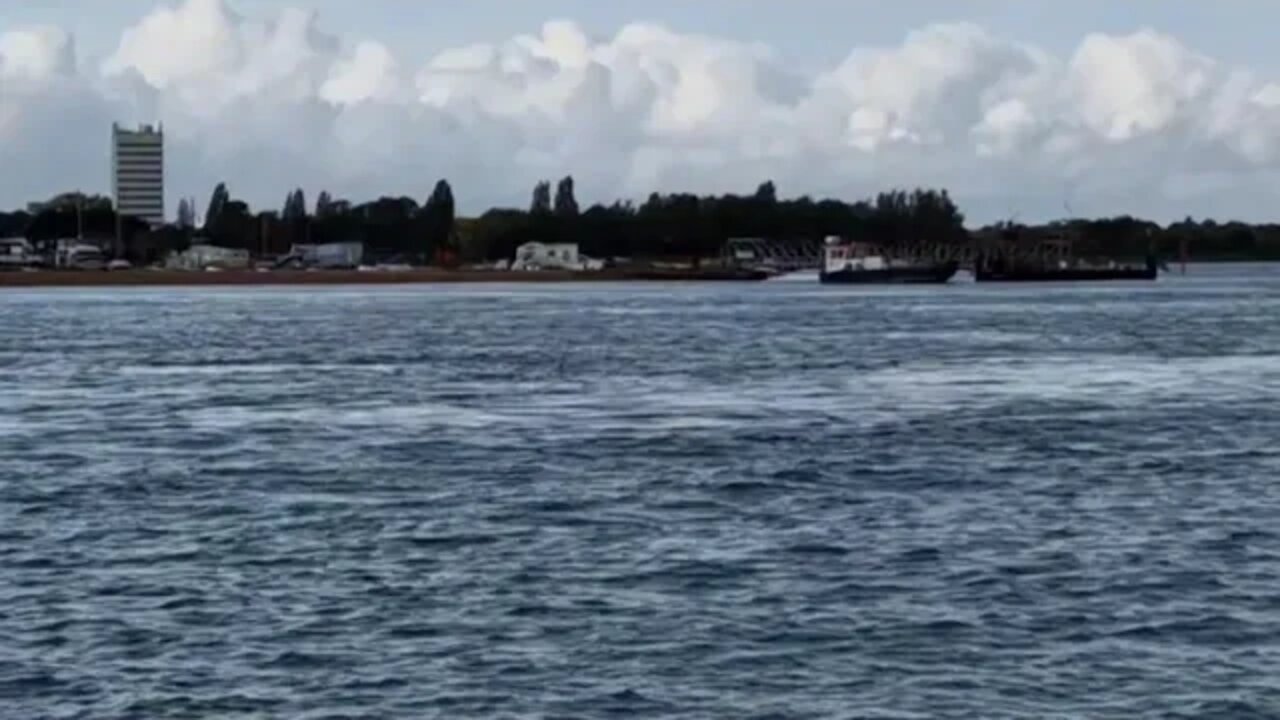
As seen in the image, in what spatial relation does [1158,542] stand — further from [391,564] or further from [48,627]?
[48,627]

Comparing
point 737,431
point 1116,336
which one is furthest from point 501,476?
point 1116,336

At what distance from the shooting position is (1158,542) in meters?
29.6

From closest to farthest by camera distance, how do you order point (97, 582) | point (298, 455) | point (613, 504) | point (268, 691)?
point (268, 691) < point (97, 582) < point (613, 504) < point (298, 455)

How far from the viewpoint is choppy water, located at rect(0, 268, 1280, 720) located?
2197 cm

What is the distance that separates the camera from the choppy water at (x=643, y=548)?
21969 millimetres

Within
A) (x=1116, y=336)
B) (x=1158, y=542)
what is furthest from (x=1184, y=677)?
(x=1116, y=336)

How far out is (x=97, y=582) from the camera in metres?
27.1

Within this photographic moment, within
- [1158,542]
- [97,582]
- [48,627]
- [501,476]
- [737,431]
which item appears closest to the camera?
[48,627]

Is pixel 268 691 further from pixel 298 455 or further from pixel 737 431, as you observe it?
pixel 737 431

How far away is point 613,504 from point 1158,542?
25.3ft

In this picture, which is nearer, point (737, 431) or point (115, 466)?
point (115, 466)

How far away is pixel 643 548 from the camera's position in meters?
29.5

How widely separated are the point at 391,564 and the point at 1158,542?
29.1ft

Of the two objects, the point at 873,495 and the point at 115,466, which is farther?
the point at 115,466
